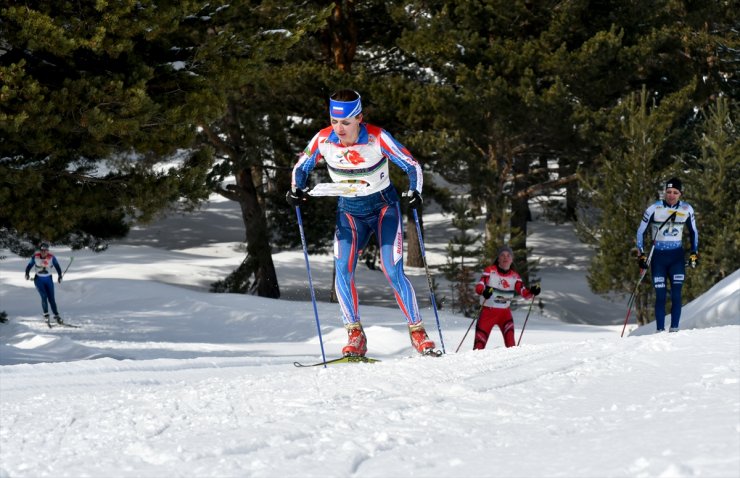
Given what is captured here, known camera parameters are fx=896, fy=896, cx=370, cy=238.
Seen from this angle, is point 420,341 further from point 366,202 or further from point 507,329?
point 507,329

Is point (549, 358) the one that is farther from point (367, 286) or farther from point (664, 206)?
point (367, 286)

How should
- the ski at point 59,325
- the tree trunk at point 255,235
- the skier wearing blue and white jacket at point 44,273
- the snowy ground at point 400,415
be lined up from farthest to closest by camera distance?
the tree trunk at point 255,235 → the skier wearing blue and white jacket at point 44,273 → the ski at point 59,325 → the snowy ground at point 400,415

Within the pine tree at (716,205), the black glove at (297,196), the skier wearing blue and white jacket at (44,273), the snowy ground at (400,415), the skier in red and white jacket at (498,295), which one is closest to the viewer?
the snowy ground at (400,415)

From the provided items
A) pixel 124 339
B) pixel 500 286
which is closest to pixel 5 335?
pixel 124 339

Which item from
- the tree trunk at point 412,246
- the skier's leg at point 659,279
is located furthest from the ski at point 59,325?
the tree trunk at point 412,246

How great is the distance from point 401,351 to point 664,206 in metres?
3.97

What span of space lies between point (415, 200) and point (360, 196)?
44cm

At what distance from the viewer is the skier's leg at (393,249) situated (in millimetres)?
7207

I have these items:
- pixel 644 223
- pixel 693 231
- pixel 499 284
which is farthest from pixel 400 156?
pixel 693 231

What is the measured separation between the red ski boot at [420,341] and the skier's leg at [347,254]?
1.58 feet

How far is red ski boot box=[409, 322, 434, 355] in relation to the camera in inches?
282

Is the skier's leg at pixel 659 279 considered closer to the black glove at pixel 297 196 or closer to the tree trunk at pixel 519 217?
the black glove at pixel 297 196

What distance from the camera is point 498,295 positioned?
9727mm

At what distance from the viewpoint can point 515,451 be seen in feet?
12.1
